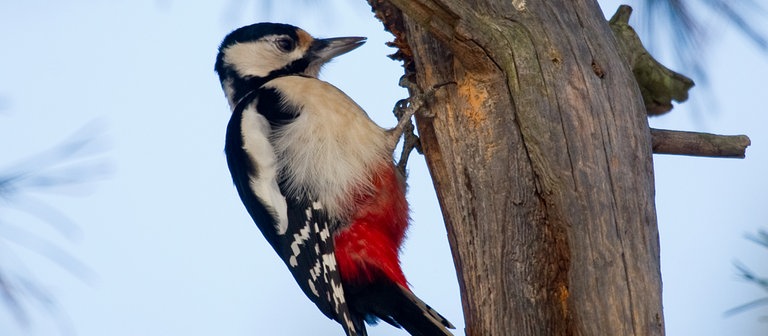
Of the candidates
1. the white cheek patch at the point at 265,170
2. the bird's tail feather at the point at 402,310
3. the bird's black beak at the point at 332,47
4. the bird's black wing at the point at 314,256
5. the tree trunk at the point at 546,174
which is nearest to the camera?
the tree trunk at the point at 546,174

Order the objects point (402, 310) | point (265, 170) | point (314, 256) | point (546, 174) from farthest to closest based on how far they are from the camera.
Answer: point (265, 170)
point (314, 256)
point (402, 310)
point (546, 174)

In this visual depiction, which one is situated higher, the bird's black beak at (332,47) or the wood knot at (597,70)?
the bird's black beak at (332,47)

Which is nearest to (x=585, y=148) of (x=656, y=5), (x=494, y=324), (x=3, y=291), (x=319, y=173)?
(x=494, y=324)

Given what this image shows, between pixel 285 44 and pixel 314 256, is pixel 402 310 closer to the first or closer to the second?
pixel 314 256

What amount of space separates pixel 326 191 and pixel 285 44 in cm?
75

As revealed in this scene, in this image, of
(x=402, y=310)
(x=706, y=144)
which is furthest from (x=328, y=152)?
(x=706, y=144)

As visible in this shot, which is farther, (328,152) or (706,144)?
(328,152)

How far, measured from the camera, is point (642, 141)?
2.36 m

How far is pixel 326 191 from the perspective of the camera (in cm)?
294

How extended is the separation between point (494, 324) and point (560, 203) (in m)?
0.36

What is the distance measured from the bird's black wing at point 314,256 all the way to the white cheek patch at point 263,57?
2.26 ft

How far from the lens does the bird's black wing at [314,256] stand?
A: 9.30 ft

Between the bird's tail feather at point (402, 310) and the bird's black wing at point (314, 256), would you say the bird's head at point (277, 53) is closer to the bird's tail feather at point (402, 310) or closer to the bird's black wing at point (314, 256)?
the bird's black wing at point (314, 256)

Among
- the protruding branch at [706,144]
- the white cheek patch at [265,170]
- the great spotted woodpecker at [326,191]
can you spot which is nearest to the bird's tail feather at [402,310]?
the great spotted woodpecker at [326,191]
